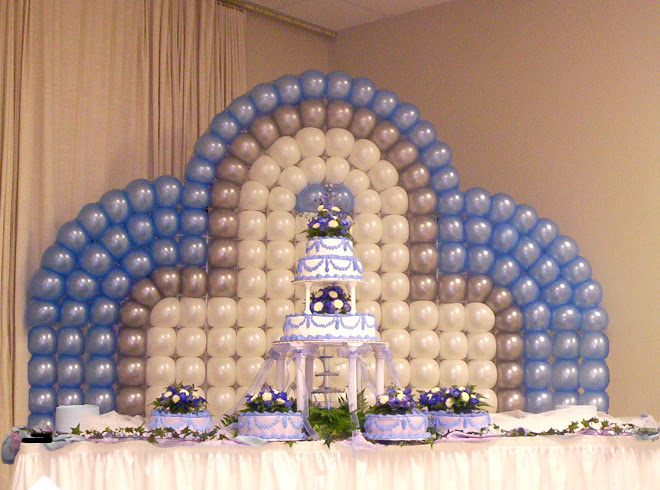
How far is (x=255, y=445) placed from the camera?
4.55 meters

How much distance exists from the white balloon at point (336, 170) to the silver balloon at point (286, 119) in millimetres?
370

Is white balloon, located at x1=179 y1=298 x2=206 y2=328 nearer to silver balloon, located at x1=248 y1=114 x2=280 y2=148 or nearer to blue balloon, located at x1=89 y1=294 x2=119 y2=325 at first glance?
blue balloon, located at x1=89 y1=294 x2=119 y2=325

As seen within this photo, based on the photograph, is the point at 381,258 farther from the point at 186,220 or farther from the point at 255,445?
the point at 255,445

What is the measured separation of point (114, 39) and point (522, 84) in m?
3.40

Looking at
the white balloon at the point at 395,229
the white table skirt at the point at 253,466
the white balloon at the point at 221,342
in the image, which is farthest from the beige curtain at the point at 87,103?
the white table skirt at the point at 253,466

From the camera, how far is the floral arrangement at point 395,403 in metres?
4.69

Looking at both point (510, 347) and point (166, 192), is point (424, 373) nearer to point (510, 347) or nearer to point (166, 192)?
point (510, 347)

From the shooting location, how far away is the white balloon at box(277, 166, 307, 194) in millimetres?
6938

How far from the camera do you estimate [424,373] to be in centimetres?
684

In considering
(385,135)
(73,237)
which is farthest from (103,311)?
(385,135)

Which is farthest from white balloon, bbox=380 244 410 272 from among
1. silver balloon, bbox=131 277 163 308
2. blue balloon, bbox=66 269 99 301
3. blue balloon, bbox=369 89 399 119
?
blue balloon, bbox=66 269 99 301

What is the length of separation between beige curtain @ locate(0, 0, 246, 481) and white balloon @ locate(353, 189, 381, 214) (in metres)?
1.66

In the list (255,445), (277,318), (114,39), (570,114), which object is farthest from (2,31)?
(570,114)

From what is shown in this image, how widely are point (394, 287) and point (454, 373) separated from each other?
0.78 meters
